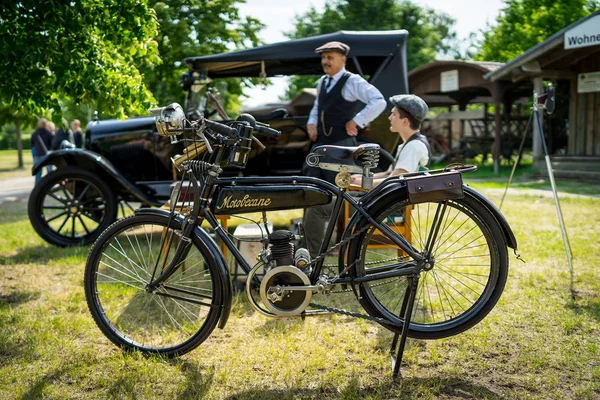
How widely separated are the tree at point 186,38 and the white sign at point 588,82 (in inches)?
354

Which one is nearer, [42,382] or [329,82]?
[42,382]

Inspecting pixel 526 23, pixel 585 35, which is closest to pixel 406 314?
pixel 585 35

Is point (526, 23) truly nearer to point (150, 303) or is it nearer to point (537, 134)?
point (537, 134)

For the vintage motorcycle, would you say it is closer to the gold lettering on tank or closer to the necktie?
the gold lettering on tank

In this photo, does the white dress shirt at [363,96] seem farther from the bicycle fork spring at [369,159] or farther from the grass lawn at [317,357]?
the bicycle fork spring at [369,159]

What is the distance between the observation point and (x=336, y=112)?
5492mm

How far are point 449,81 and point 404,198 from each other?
1648 centimetres

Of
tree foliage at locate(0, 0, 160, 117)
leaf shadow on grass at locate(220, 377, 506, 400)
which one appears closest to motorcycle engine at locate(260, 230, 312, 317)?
leaf shadow on grass at locate(220, 377, 506, 400)

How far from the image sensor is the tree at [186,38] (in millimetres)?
14586

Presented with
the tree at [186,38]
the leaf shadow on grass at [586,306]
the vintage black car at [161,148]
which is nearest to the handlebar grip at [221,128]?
the leaf shadow on grass at [586,306]

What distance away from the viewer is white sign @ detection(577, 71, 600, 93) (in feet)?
47.4

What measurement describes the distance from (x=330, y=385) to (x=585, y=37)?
465 inches

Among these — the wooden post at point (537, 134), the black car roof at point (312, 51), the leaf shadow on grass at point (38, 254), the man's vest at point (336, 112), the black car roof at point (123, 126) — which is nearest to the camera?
the man's vest at point (336, 112)

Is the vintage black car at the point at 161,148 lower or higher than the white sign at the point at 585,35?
lower
